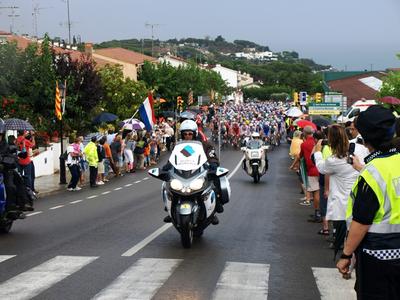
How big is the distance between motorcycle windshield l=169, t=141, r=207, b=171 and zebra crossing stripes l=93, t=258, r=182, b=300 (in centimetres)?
157

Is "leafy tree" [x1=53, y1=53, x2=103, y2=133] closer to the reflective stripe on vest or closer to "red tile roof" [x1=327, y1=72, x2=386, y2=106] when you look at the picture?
the reflective stripe on vest

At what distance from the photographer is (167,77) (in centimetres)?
7450

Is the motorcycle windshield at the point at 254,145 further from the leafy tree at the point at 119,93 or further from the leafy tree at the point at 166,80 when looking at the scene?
the leafy tree at the point at 166,80

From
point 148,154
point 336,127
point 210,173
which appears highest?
point 336,127

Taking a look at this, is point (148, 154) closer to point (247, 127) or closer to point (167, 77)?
point (247, 127)

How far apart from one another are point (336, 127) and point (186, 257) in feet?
9.16

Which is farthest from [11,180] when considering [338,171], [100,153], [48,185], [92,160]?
[100,153]

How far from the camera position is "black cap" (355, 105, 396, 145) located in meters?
4.64

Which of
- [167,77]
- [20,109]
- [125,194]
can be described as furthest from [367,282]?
[167,77]

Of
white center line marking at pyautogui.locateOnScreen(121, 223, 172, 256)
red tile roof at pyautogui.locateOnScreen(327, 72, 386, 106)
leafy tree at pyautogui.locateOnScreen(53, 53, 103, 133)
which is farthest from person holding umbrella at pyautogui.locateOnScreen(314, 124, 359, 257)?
red tile roof at pyautogui.locateOnScreen(327, 72, 386, 106)

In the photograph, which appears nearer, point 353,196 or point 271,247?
point 353,196

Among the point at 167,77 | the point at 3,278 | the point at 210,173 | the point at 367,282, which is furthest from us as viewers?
the point at 167,77

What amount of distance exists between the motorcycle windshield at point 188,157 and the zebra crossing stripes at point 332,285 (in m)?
2.47

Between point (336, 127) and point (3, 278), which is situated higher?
point (336, 127)
